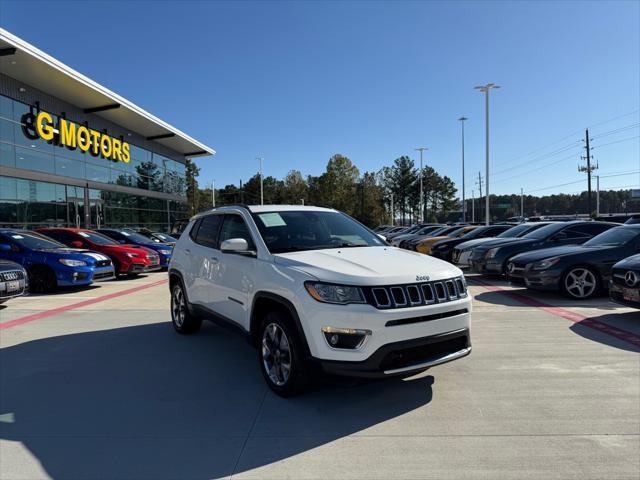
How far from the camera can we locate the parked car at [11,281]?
26.2ft

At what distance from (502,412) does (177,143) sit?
1518 inches

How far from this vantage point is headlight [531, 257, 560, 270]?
28.6 feet

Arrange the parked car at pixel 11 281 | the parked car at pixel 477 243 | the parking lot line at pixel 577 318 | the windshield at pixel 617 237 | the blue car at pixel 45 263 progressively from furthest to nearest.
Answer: the parked car at pixel 477 243
the blue car at pixel 45 263
the windshield at pixel 617 237
the parked car at pixel 11 281
the parking lot line at pixel 577 318

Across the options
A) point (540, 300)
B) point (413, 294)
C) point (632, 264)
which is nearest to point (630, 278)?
point (632, 264)

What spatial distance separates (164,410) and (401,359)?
209 cm

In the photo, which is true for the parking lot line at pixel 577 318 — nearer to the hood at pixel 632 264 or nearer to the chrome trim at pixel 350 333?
the hood at pixel 632 264

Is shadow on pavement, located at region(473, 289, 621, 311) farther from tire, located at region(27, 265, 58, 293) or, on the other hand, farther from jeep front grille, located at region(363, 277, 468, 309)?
tire, located at region(27, 265, 58, 293)

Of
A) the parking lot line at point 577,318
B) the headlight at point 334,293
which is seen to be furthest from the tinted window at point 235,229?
the parking lot line at point 577,318

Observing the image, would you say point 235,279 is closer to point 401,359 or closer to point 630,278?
point 401,359

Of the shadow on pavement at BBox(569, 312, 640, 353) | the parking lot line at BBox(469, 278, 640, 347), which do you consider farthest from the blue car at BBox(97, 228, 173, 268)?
the shadow on pavement at BBox(569, 312, 640, 353)

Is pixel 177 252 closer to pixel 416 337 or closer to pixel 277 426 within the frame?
pixel 277 426

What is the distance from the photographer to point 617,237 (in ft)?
30.0

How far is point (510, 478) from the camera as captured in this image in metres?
2.79

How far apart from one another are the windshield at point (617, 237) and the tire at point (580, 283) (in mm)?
880
